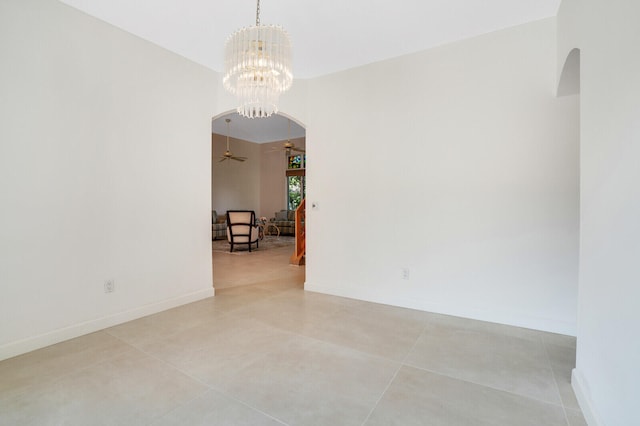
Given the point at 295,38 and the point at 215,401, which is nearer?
the point at 215,401

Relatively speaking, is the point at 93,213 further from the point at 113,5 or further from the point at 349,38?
the point at 349,38

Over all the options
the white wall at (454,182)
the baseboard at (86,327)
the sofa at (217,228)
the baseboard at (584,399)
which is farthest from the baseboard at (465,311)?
the sofa at (217,228)

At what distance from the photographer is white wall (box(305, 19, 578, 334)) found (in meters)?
2.65

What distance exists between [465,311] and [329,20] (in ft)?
10.1

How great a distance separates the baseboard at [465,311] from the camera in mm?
2641

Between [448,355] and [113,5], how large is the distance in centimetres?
390

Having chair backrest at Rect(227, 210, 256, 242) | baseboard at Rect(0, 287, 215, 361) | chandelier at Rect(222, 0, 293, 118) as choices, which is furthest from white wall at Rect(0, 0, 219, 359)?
chair backrest at Rect(227, 210, 256, 242)

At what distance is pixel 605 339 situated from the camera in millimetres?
1389

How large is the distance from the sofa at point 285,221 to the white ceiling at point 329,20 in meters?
7.56

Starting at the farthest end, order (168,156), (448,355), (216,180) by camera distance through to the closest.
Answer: (216,180)
(168,156)
(448,355)

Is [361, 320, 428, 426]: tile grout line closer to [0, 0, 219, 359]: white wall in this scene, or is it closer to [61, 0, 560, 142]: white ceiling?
[0, 0, 219, 359]: white wall

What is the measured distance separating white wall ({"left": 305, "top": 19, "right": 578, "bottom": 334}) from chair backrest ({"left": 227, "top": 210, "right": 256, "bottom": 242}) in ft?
11.9

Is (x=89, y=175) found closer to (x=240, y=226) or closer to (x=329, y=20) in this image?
(x=329, y=20)

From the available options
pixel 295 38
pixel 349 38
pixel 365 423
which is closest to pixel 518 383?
pixel 365 423
